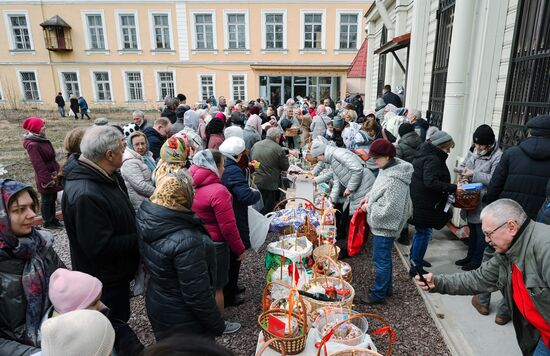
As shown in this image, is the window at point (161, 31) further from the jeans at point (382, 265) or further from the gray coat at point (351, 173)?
the jeans at point (382, 265)

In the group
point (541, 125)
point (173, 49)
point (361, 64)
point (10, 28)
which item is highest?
point (10, 28)

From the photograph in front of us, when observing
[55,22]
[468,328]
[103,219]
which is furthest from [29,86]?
[468,328]

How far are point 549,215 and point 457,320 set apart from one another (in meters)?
1.36

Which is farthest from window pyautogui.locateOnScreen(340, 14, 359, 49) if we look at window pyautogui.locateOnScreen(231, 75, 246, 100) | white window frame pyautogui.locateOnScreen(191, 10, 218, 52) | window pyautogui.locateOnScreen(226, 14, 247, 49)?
white window frame pyautogui.locateOnScreen(191, 10, 218, 52)

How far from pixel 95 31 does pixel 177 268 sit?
29884 millimetres

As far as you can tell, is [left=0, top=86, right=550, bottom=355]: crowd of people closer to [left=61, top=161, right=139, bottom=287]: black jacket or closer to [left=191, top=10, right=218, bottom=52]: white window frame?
[left=61, top=161, right=139, bottom=287]: black jacket

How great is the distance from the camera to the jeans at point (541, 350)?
80.8 inches

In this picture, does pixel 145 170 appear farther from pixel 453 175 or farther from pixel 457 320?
pixel 453 175

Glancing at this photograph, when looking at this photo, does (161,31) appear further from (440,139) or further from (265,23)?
(440,139)

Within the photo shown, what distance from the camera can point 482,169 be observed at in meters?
Answer: 3.94

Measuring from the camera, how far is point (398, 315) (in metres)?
3.55

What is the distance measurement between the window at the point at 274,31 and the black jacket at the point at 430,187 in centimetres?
2384

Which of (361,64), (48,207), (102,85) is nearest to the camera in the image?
(48,207)

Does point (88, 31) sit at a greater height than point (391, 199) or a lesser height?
greater
